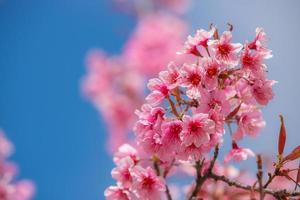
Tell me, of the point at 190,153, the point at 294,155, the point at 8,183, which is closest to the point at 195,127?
the point at 190,153

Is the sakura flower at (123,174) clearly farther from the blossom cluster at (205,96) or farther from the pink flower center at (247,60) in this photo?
the pink flower center at (247,60)

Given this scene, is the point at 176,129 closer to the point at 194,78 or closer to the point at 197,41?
the point at 194,78

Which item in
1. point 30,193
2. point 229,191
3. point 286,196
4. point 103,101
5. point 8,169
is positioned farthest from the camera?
point 103,101

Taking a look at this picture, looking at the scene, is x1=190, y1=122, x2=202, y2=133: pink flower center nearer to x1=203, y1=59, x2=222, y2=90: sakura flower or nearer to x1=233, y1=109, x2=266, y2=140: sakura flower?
x1=203, y1=59, x2=222, y2=90: sakura flower

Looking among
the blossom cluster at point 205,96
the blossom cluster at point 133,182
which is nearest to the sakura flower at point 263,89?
the blossom cluster at point 205,96

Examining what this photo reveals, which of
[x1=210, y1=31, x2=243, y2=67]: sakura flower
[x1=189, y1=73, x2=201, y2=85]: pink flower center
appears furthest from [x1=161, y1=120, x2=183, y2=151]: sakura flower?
[x1=210, y1=31, x2=243, y2=67]: sakura flower

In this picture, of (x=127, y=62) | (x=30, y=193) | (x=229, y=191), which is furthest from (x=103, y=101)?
(x=229, y=191)

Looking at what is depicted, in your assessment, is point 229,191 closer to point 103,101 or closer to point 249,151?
point 249,151
